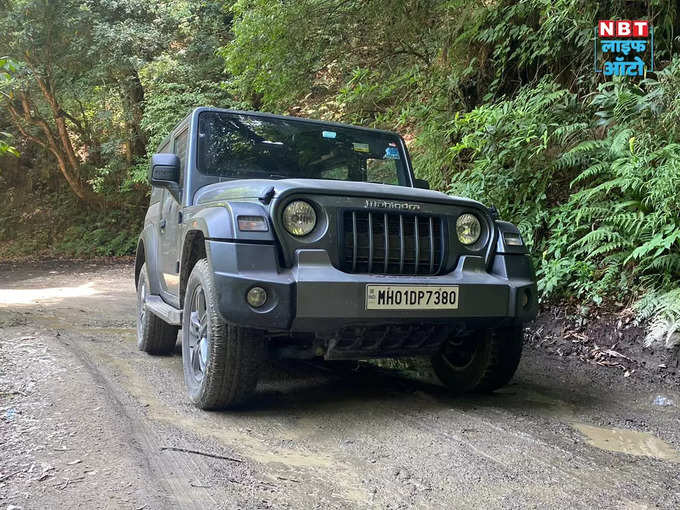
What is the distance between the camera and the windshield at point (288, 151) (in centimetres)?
418

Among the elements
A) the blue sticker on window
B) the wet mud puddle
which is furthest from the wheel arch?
the wet mud puddle

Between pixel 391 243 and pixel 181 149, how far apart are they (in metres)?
2.14

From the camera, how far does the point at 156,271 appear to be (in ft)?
16.9

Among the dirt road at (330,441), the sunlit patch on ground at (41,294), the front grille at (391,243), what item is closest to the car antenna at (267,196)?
the front grille at (391,243)

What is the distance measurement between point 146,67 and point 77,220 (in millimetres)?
8184

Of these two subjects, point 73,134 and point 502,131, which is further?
point 73,134

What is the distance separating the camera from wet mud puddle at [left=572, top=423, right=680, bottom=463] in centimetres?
285

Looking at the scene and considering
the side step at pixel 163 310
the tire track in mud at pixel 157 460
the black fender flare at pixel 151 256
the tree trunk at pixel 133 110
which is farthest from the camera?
the tree trunk at pixel 133 110

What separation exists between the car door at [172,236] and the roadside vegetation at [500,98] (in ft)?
4.04

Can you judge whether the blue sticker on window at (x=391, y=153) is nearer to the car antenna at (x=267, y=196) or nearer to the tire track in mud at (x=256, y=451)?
the car antenna at (x=267, y=196)

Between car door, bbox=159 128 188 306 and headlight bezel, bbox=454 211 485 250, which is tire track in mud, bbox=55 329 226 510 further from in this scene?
headlight bezel, bbox=454 211 485 250

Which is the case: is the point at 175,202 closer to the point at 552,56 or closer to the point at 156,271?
the point at 156,271

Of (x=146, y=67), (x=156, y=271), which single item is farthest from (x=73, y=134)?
(x=156, y=271)

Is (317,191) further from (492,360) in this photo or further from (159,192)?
(159,192)
